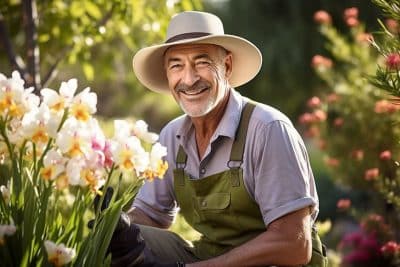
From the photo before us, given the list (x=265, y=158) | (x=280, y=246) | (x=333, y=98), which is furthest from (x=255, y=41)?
(x=280, y=246)

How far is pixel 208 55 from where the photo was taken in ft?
12.6

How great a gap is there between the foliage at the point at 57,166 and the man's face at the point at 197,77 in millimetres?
738

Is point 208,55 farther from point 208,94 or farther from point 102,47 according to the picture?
point 102,47

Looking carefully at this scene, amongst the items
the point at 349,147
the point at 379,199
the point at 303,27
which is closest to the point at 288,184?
the point at 349,147

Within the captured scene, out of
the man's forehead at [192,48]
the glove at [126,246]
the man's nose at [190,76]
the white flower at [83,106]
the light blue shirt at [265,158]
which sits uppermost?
the white flower at [83,106]

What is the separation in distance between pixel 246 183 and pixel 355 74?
3.90m

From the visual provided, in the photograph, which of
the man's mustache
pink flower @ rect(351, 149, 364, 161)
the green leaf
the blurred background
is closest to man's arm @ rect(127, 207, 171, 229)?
the man's mustache

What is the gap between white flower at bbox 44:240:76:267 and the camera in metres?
2.84

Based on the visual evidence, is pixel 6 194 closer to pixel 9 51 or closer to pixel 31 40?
pixel 31 40

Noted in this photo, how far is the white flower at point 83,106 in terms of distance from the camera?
2.93 metres

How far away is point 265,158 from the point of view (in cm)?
361

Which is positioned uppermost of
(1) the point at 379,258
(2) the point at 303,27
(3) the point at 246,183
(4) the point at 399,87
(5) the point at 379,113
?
(4) the point at 399,87

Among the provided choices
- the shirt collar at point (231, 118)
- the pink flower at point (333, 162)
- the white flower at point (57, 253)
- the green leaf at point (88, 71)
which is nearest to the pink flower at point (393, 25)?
the shirt collar at point (231, 118)

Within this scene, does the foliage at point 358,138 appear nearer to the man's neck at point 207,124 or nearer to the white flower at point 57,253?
the man's neck at point 207,124
